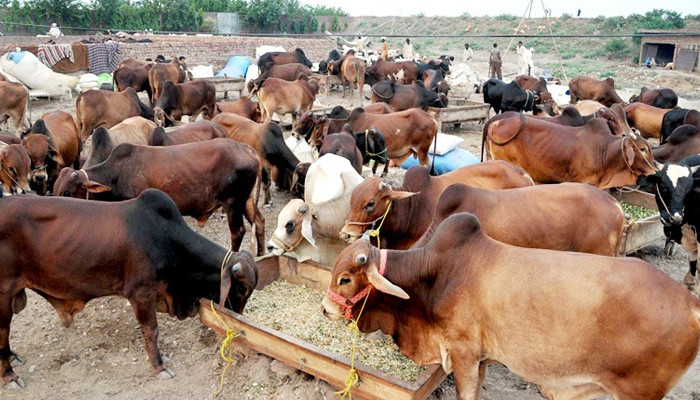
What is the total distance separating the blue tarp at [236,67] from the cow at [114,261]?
60.1ft

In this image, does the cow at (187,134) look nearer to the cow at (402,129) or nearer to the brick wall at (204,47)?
the cow at (402,129)

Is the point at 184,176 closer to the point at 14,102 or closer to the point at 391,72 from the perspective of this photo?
the point at 14,102

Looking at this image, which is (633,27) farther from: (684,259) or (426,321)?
(426,321)

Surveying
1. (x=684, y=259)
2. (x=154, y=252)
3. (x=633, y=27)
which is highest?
(x=633, y=27)

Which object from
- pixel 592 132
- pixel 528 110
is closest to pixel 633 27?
pixel 528 110

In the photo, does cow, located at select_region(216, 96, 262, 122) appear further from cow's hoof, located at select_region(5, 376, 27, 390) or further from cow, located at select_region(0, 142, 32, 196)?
cow's hoof, located at select_region(5, 376, 27, 390)

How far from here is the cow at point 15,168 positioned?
299 inches

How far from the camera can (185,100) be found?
13.4m

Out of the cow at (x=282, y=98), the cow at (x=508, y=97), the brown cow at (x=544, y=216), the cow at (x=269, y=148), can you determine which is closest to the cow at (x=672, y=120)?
the cow at (x=508, y=97)

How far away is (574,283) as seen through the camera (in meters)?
3.44

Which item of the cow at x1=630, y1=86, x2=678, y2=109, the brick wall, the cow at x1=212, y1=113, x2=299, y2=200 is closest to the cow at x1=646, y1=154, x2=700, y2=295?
the cow at x1=212, y1=113, x2=299, y2=200

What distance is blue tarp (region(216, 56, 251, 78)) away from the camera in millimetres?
22672

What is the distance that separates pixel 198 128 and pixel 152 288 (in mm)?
4161

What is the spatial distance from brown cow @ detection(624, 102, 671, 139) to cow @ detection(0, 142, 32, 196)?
12101 mm
